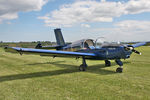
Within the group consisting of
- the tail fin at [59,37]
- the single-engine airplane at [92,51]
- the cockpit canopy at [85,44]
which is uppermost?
the tail fin at [59,37]

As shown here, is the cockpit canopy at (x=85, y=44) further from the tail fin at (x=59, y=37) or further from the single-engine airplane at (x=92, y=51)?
the tail fin at (x=59, y=37)

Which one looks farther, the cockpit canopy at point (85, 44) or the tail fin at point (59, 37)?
the tail fin at point (59, 37)

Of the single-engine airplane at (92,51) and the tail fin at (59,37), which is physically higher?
the tail fin at (59,37)

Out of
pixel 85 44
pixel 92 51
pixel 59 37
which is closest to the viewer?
pixel 92 51

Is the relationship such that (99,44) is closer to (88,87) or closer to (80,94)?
(88,87)

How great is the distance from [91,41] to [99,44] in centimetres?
107

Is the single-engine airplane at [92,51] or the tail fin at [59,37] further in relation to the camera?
the tail fin at [59,37]

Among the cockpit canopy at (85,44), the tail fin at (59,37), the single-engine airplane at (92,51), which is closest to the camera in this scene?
the single-engine airplane at (92,51)

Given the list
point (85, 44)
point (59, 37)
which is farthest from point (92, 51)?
point (59, 37)

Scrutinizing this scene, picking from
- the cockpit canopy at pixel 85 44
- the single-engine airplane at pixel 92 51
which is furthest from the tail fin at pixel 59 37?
the cockpit canopy at pixel 85 44

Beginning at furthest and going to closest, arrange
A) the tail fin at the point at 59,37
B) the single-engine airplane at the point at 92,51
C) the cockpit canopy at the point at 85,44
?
the tail fin at the point at 59,37, the cockpit canopy at the point at 85,44, the single-engine airplane at the point at 92,51

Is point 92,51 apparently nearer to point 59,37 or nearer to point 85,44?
point 85,44

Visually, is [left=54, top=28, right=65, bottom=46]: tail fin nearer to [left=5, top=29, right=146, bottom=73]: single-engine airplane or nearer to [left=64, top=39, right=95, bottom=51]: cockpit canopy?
[left=5, top=29, right=146, bottom=73]: single-engine airplane

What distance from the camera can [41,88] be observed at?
5680 mm
